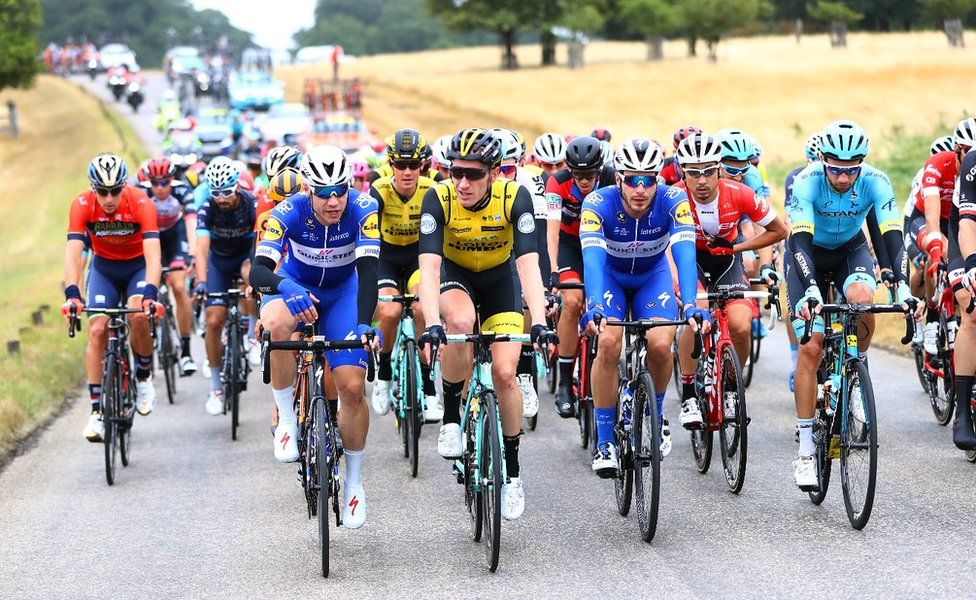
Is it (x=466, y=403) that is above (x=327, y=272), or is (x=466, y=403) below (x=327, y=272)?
below

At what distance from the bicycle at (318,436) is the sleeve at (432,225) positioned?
703mm

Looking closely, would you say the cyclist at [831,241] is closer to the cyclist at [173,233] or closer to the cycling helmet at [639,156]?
the cycling helmet at [639,156]

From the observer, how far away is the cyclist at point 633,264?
7.91 metres

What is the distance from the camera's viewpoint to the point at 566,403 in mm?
10328

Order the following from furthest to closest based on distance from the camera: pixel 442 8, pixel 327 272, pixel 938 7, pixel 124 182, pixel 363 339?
pixel 938 7, pixel 442 8, pixel 124 182, pixel 327 272, pixel 363 339

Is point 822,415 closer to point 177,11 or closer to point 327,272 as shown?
point 327,272

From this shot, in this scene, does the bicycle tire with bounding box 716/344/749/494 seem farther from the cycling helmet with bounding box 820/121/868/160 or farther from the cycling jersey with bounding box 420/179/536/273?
the cycling jersey with bounding box 420/179/536/273

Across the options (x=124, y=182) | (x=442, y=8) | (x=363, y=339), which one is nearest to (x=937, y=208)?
(x=363, y=339)

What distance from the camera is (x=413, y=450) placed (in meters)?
9.44

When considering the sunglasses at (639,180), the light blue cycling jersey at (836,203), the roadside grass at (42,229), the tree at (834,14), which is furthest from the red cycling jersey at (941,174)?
the tree at (834,14)

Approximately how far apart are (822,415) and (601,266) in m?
1.56

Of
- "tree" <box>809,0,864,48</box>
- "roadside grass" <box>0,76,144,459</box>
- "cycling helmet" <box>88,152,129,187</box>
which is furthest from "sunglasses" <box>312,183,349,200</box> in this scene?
"tree" <box>809,0,864,48</box>

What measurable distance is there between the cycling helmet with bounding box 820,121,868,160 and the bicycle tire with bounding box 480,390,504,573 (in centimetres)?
262

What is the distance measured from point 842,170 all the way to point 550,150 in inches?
145
